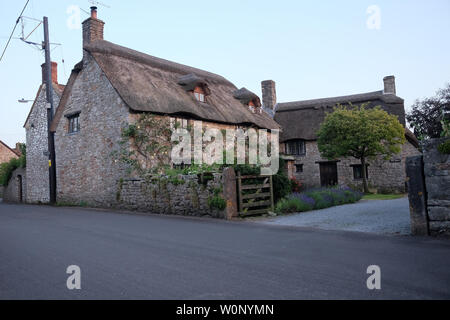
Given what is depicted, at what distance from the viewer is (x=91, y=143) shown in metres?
16.8

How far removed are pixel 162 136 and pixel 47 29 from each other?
8.55 m

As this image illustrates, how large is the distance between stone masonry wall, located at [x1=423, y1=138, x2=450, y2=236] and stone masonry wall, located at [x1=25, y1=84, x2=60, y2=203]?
1918cm

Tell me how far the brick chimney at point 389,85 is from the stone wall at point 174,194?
22.0 meters

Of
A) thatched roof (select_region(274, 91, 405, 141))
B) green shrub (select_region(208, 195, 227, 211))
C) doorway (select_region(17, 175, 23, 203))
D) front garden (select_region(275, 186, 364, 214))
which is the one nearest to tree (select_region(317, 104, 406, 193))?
thatched roof (select_region(274, 91, 405, 141))

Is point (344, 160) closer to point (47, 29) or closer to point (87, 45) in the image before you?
point (87, 45)

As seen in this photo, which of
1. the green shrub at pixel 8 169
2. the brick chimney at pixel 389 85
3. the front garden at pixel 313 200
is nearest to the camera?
the front garden at pixel 313 200

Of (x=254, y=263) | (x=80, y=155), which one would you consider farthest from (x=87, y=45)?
(x=254, y=263)

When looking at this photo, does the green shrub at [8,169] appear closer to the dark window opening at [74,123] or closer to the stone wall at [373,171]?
the dark window opening at [74,123]

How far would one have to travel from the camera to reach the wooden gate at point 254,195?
1066 centimetres

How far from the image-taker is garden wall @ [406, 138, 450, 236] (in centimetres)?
650

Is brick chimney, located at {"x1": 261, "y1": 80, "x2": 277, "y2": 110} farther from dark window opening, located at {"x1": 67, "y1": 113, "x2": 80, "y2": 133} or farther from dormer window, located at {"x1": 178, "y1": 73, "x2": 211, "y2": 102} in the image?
dark window opening, located at {"x1": 67, "y1": 113, "x2": 80, "y2": 133}

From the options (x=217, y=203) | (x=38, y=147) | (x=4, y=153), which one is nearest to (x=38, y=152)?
(x=38, y=147)

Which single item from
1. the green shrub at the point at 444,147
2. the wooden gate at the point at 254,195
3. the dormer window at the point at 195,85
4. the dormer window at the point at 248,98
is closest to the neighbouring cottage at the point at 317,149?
the dormer window at the point at 248,98

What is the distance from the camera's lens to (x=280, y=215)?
11.0 meters
